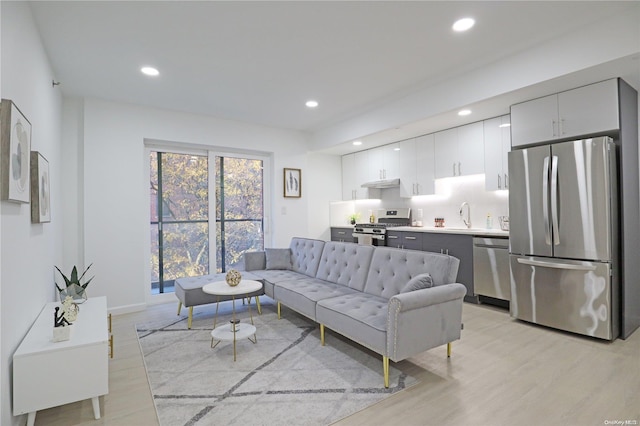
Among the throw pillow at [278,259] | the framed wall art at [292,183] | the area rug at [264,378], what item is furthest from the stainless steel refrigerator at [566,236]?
the framed wall art at [292,183]

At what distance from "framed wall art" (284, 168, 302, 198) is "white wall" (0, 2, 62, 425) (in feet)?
11.1

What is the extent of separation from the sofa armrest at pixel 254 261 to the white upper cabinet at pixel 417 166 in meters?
2.51

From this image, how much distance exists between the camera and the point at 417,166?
524 centimetres

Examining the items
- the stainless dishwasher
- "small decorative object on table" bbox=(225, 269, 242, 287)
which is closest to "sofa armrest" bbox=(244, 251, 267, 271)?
"small decorative object on table" bbox=(225, 269, 242, 287)

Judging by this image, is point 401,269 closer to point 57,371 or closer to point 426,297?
point 426,297

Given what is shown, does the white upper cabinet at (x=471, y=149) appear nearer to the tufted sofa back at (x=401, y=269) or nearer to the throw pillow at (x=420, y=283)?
the tufted sofa back at (x=401, y=269)

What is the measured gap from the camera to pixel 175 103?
4508 mm

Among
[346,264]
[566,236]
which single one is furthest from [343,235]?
[566,236]

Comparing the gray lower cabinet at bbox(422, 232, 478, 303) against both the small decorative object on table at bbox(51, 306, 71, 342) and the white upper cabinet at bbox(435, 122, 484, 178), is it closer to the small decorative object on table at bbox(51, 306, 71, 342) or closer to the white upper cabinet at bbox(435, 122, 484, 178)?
the white upper cabinet at bbox(435, 122, 484, 178)

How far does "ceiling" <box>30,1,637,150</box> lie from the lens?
247cm

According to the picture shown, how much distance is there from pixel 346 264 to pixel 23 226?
281 centimetres

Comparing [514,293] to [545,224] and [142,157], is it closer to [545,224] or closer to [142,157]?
[545,224]

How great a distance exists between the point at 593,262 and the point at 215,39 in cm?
399

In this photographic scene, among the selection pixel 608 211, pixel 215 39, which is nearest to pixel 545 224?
pixel 608 211
